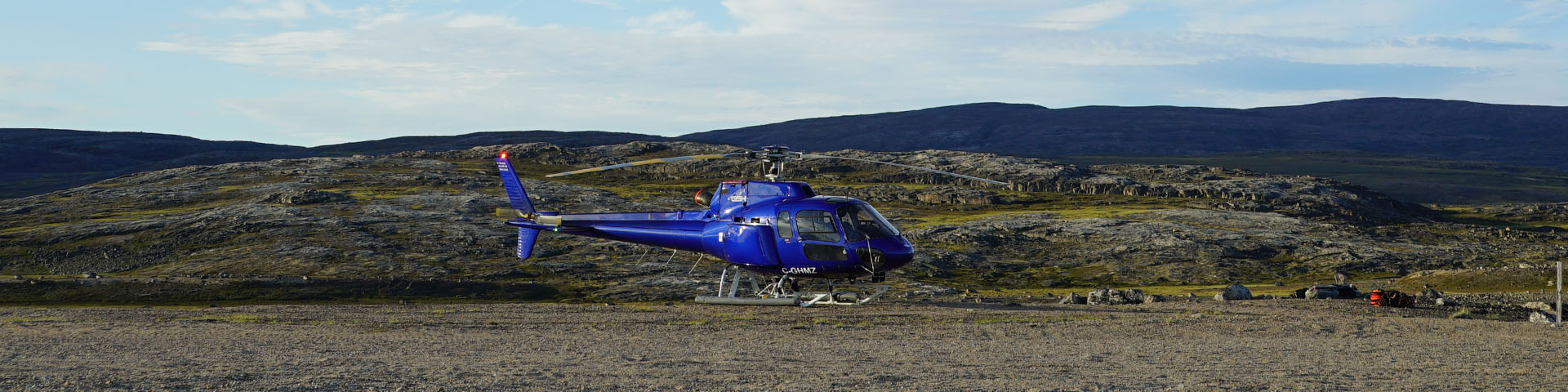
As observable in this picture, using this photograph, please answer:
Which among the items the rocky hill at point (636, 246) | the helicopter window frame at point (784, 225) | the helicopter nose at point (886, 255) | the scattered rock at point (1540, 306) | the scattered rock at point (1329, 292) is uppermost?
the helicopter window frame at point (784, 225)

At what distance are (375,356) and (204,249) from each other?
54.3 metres

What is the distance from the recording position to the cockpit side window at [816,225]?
112 feet

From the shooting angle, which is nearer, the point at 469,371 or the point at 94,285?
the point at 469,371

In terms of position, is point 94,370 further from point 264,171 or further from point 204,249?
point 264,171

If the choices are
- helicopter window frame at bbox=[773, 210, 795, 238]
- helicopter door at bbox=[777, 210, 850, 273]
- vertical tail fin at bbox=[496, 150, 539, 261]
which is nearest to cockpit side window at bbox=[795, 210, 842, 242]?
helicopter door at bbox=[777, 210, 850, 273]

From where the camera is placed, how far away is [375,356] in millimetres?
23141

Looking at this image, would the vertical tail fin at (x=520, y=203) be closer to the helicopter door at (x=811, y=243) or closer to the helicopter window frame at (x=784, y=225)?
the helicopter window frame at (x=784, y=225)

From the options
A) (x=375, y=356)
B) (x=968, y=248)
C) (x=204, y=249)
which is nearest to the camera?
(x=375, y=356)

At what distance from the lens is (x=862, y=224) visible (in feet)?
112

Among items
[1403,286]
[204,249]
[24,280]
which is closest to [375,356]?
[24,280]

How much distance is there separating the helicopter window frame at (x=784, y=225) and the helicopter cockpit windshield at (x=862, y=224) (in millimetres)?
1685

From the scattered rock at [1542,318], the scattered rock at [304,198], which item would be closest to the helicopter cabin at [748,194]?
the scattered rock at [1542,318]

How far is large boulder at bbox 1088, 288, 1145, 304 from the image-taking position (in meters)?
38.7

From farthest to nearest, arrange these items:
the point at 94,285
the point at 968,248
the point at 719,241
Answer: the point at 968,248 → the point at 94,285 → the point at 719,241
